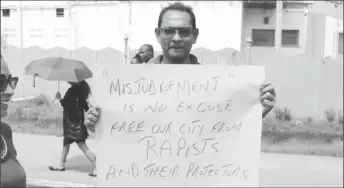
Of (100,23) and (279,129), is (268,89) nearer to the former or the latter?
(279,129)

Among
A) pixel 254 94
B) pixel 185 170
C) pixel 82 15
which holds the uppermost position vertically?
pixel 82 15

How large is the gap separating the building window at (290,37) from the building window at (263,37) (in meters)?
0.51

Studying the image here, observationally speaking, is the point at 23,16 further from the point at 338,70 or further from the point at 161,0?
the point at 338,70

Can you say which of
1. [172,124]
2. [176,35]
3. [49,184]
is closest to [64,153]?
[49,184]

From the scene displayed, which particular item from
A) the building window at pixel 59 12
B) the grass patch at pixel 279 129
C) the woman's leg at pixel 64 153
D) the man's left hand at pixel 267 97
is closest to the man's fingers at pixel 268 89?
the man's left hand at pixel 267 97

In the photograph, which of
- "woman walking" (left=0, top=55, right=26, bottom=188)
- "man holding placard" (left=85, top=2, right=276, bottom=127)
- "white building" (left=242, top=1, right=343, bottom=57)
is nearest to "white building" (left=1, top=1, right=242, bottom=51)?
"white building" (left=242, top=1, right=343, bottom=57)

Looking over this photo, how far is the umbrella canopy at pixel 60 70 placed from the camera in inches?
246

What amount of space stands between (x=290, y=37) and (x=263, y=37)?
3.91 feet

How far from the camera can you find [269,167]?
6.58 metres

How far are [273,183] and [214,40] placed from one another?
984cm

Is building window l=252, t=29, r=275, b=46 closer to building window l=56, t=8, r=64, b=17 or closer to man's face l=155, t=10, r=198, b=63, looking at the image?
building window l=56, t=8, r=64, b=17

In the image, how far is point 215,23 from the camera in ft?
49.9

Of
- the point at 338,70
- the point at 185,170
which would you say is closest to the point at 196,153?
the point at 185,170

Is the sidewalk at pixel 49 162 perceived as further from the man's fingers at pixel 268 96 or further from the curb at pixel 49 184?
the man's fingers at pixel 268 96
